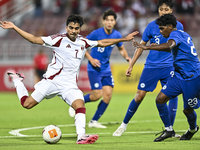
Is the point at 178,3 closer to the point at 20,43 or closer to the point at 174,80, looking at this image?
the point at 20,43

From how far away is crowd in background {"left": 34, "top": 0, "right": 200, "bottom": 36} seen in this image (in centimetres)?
1955

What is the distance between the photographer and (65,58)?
250 inches

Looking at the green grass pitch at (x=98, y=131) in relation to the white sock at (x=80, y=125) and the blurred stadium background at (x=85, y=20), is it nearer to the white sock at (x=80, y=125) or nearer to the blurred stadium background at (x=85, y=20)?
the white sock at (x=80, y=125)

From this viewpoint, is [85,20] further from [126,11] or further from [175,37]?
[175,37]

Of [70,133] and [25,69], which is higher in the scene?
[25,69]

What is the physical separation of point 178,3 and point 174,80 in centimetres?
1510

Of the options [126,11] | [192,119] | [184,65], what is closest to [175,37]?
[184,65]

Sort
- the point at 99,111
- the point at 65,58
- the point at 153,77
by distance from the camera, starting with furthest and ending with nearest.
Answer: the point at 99,111
the point at 153,77
the point at 65,58

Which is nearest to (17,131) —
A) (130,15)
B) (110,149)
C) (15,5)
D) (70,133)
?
(70,133)

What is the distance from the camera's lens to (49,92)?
6406 millimetres

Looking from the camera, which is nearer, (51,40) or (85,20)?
(51,40)

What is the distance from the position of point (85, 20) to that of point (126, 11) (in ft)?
7.64

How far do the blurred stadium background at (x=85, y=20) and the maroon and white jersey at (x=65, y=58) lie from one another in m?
11.6

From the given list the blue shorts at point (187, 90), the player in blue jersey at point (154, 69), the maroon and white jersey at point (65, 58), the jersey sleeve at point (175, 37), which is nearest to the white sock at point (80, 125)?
the maroon and white jersey at point (65, 58)
